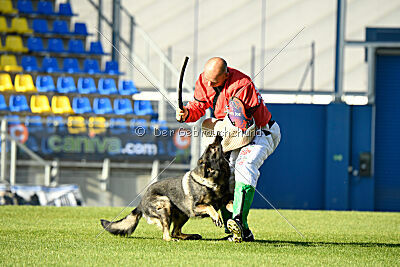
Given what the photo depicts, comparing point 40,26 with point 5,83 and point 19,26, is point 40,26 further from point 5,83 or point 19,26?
point 5,83

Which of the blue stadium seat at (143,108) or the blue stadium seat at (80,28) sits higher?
the blue stadium seat at (80,28)

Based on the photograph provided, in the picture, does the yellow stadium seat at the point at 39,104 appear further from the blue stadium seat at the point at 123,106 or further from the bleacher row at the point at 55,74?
the blue stadium seat at the point at 123,106

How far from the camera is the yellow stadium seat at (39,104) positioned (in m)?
14.4

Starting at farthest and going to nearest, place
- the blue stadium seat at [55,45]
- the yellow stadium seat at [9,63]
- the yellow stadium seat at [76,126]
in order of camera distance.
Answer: the blue stadium seat at [55,45], the yellow stadium seat at [9,63], the yellow stadium seat at [76,126]

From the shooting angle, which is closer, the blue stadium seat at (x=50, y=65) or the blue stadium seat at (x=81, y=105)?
the blue stadium seat at (x=81, y=105)

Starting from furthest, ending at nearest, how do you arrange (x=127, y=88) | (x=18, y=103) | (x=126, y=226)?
(x=127, y=88) → (x=18, y=103) → (x=126, y=226)

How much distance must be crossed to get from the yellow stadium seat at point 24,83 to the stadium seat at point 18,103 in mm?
255

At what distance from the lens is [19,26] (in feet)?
52.0

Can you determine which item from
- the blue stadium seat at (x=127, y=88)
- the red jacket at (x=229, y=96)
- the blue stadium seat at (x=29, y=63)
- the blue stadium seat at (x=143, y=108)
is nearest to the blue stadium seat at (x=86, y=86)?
the blue stadium seat at (x=127, y=88)

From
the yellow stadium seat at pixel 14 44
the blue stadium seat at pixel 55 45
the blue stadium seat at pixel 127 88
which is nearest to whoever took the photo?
the blue stadium seat at pixel 127 88

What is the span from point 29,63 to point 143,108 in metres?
3.16

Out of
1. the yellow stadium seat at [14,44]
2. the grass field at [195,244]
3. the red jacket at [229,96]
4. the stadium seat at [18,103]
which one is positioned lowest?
the grass field at [195,244]

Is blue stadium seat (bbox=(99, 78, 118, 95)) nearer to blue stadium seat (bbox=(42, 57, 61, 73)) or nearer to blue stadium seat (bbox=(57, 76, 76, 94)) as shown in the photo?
blue stadium seat (bbox=(57, 76, 76, 94))

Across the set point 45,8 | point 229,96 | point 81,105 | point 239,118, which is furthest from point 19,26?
point 239,118
